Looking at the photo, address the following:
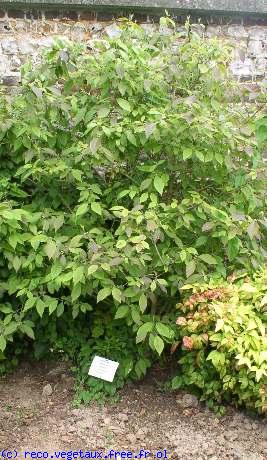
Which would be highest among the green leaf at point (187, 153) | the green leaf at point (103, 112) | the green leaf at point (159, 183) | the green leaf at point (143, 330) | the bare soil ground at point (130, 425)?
the green leaf at point (103, 112)

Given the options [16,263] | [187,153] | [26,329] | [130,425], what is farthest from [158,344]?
[187,153]

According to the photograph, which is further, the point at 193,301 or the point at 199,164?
the point at 199,164

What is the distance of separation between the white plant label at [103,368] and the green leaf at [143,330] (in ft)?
1.17

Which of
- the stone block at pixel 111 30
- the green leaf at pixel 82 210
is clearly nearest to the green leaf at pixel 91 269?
the green leaf at pixel 82 210

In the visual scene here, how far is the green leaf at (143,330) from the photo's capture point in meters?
3.09

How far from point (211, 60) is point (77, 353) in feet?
6.97

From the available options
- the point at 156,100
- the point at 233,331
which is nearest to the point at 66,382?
the point at 233,331

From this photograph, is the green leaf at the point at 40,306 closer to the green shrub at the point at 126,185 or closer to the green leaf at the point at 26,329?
the green shrub at the point at 126,185

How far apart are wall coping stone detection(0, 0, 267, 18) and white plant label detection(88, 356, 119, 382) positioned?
289cm

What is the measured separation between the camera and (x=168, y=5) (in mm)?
4594

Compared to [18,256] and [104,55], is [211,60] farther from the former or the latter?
[18,256]

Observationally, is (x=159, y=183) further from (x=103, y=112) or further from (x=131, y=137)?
(x=103, y=112)

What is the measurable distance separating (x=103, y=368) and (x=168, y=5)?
3055 mm

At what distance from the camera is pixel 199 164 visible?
3.50m
